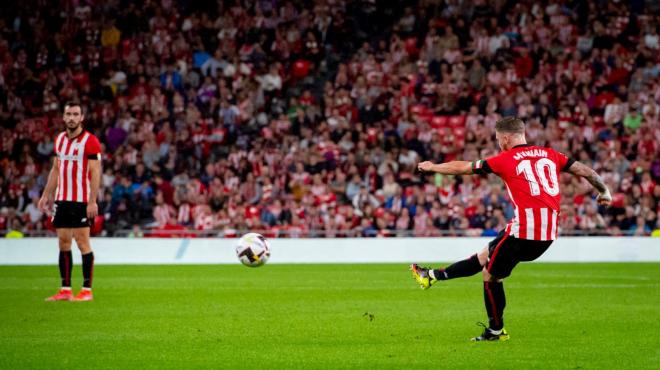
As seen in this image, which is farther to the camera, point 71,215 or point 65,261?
point 65,261

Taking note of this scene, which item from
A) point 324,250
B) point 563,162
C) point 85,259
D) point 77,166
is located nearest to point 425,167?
point 563,162

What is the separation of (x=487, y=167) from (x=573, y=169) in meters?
0.77

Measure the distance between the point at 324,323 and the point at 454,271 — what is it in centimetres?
180

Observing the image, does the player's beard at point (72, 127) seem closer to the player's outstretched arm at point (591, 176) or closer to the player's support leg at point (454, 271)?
the player's support leg at point (454, 271)

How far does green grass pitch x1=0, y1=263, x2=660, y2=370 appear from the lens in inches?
326

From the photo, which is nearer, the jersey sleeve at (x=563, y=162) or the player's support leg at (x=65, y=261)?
the jersey sleeve at (x=563, y=162)

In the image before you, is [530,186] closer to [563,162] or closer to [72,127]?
[563,162]

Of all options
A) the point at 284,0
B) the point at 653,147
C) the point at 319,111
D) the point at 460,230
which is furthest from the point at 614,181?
the point at 284,0

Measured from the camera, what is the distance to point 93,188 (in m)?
12.9

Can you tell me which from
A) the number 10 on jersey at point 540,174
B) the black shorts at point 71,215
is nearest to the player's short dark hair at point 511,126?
the number 10 on jersey at point 540,174

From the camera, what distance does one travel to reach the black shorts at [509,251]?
900 cm

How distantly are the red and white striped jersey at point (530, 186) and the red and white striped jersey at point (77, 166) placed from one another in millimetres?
5660

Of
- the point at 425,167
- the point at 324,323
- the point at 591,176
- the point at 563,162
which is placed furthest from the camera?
the point at 324,323

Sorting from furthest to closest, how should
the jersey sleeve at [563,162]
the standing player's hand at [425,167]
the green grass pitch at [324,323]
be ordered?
the jersey sleeve at [563,162] → the standing player's hand at [425,167] → the green grass pitch at [324,323]
